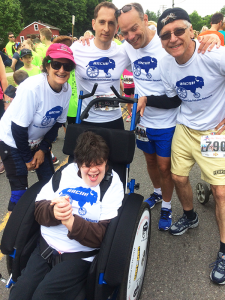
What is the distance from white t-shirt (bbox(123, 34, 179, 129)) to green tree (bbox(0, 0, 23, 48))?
111 feet

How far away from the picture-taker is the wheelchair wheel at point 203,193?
285cm

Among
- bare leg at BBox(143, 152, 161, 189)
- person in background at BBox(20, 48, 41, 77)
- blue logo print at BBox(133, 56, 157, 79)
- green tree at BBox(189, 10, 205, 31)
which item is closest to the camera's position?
blue logo print at BBox(133, 56, 157, 79)

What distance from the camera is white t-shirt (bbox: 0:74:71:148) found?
75.1 inches

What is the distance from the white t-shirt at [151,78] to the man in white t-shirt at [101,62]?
0.53 ft

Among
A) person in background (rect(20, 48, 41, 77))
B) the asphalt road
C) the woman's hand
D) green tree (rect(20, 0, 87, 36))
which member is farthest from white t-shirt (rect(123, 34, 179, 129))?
green tree (rect(20, 0, 87, 36))

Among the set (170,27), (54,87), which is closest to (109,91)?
(54,87)

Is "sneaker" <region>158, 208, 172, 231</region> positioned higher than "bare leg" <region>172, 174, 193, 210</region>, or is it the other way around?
"bare leg" <region>172, 174, 193, 210</region>


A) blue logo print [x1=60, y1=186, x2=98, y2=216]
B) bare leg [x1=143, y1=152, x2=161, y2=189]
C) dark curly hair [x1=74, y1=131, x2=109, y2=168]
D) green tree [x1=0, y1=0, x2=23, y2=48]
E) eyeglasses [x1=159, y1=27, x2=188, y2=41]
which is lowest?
bare leg [x1=143, y1=152, x2=161, y2=189]

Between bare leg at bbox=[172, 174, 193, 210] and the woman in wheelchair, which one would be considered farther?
bare leg at bbox=[172, 174, 193, 210]

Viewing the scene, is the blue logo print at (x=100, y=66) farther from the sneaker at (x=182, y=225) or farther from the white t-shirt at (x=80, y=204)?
the sneaker at (x=182, y=225)

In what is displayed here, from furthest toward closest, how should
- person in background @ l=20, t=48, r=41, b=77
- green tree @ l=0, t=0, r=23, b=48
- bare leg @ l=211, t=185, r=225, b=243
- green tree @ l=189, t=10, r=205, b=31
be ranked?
green tree @ l=189, t=10, r=205, b=31 → green tree @ l=0, t=0, r=23, b=48 → person in background @ l=20, t=48, r=41, b=77 → bare leg @ l=211, t=185, r=225, b=243

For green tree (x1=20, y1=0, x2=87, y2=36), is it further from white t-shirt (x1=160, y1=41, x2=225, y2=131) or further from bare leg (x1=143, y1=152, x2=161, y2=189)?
white t-shirt (x1=160, y1=41, x2=225, y2=131)

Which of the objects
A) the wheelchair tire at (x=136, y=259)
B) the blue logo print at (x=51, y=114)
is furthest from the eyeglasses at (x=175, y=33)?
the wheelchair tire at (x=136, y=259)

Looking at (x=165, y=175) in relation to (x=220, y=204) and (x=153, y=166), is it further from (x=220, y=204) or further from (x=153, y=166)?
(x=220, y=204)
